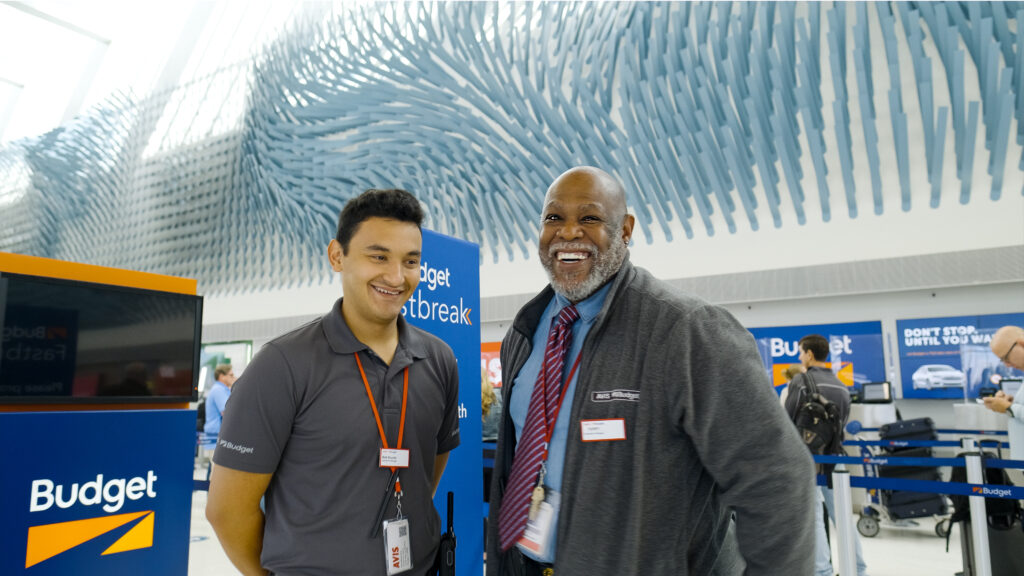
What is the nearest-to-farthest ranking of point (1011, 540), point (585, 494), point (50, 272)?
A: point (585, 494), point (50, 272), point (1011, 540)

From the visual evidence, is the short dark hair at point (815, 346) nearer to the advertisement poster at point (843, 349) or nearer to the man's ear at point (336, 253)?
the advertisement poster at point (843, 349)

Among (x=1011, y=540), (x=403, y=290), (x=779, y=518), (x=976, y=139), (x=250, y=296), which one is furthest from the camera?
(x=250, y=296)

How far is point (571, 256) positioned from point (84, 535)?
1.69 meters

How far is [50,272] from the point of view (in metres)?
2.07

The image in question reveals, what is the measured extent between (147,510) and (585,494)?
5.22 feet

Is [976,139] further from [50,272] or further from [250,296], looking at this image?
[250,296]

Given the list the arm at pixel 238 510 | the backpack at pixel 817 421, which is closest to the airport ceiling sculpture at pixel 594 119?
the backpack at pixel 817 421

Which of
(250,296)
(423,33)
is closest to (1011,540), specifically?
(423,33)

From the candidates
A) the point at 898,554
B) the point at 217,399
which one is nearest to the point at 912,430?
the point at 898,554

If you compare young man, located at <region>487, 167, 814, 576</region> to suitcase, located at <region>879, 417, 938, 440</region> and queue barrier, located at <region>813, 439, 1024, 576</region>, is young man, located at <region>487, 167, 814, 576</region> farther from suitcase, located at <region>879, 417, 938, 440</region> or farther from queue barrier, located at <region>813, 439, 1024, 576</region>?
suitcase, located at <region>879, 417, 938, 440</region>

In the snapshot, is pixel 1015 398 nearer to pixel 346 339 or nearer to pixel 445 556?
pixel 445 556

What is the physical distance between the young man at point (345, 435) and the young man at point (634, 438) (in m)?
0.25

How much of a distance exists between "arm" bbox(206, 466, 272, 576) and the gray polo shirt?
0.11 feet

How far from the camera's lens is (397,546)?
1.51 m
